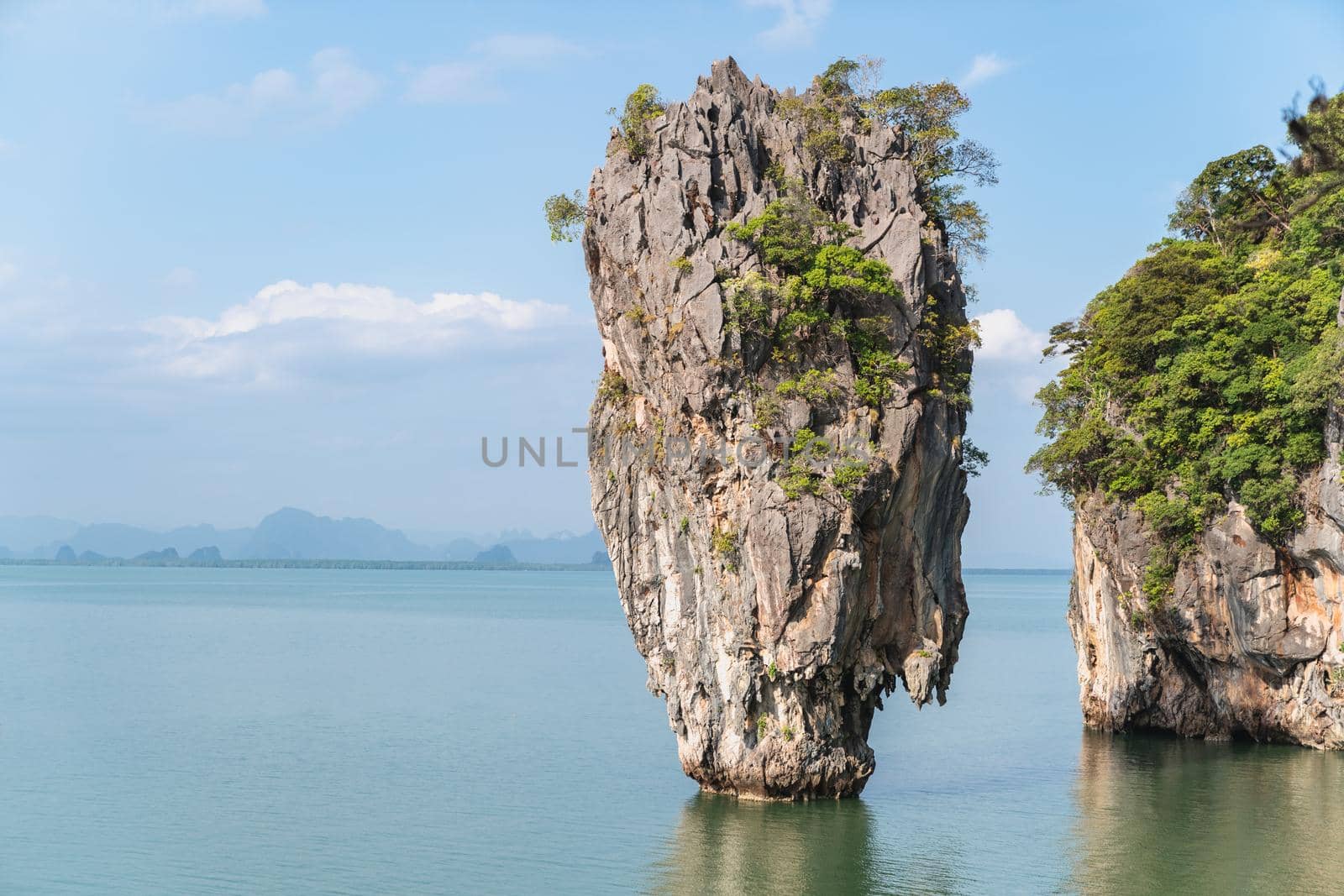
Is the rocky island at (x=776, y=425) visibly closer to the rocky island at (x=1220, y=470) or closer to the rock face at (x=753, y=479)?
the rock face at (x=753, y=479)

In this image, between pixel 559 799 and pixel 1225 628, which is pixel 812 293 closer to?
pixel 559 799

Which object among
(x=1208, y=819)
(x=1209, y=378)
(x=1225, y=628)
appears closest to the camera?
(x=1208, y=819)

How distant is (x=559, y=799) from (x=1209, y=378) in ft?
64.6

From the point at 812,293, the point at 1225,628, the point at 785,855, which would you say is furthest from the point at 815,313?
the point at 1225,628

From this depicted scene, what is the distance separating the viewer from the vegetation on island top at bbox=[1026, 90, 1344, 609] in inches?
1192

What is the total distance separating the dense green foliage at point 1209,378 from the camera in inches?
1193

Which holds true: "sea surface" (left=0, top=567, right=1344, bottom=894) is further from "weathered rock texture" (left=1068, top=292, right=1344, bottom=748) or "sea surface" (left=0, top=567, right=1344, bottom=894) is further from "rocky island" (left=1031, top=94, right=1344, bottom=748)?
"rocky island" (left=1031, top=94, right=1344, bottom=748)

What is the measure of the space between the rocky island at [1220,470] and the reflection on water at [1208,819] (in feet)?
6.96

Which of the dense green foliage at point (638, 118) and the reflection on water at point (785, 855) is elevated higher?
the dense green foliage at point (638, 118)

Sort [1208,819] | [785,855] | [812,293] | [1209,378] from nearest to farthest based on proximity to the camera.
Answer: [785,855], [812,293], [1208,819], [1209,378]

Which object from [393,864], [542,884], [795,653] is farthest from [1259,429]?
[393,864]

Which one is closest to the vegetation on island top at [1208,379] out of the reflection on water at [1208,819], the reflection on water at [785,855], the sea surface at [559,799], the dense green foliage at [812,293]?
the reflection on water at [1208,819]

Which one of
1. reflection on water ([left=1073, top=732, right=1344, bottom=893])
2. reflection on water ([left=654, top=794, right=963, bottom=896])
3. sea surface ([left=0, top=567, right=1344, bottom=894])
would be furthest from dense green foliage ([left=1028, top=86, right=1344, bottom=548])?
reflection on water ([left=654, top=794, right=963, bottom=896])

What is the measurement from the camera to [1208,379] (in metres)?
31.5
